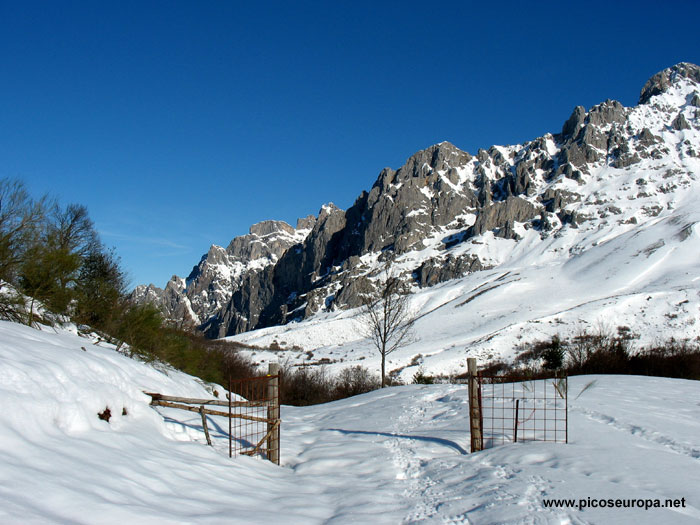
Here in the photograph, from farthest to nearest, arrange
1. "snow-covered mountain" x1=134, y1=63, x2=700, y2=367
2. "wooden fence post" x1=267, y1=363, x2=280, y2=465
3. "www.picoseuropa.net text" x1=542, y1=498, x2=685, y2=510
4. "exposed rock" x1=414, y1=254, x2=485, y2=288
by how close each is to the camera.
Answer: "exposed rock" x1=414, y1=254, x2=485, y2=288 → "snow-covered mountain" x1=134, y1=63, x2=700, y2=367 → "wooden fence post" x1=267, y1=363, x2=280, y2=465 → "www.picoseuropa.net text" x1=542, y1=498, x2=685, y2=510

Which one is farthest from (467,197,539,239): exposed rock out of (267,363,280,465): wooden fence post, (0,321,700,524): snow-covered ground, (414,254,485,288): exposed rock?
(267,363,280,465): wooden fence post

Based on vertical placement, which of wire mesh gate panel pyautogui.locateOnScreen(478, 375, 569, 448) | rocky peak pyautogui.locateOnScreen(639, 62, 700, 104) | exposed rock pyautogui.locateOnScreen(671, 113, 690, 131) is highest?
rocky peak pyautogui.locateOnScreen(639, 62, 700, 104)

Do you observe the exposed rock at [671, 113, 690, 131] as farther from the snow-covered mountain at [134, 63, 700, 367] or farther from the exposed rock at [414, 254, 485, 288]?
the exposed rock at [414, 254, 485, 288]

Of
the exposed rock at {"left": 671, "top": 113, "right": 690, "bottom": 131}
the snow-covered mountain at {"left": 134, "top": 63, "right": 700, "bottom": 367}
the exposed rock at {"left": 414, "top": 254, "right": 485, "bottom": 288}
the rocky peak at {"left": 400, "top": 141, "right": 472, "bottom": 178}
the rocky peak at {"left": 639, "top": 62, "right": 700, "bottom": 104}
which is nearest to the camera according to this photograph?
the snow-covered mountain at {"left": 134, "top": 63, "right": 700, "bottom": 367}

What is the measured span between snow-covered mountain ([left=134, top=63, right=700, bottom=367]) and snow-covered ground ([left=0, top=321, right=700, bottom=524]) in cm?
3396

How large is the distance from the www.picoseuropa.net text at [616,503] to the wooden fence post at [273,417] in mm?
4423

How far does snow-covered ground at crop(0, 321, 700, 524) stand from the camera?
423cm

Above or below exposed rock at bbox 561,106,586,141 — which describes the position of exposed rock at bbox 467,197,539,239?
below

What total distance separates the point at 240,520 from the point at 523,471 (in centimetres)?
401

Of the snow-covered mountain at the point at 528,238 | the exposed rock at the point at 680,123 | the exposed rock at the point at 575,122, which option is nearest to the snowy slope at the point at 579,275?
the snow-covered mountain at the point at 528,238

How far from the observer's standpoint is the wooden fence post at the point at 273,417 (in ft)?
26.4

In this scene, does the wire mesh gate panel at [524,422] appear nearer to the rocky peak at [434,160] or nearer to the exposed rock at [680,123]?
the rocky peak at [434,160]

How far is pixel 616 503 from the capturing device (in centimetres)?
506

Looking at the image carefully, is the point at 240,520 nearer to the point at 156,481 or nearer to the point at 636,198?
the point at 156,481
